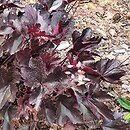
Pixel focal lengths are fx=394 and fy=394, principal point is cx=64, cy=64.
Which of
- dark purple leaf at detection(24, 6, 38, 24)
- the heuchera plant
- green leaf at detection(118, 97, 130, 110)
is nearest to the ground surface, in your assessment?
green leaf at detection(118, 97, 130, 110)

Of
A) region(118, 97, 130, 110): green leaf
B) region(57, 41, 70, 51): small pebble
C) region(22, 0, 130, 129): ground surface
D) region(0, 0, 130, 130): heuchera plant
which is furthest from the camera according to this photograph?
region(22, 0, 130, 129): ground surface

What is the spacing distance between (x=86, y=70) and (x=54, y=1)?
1.14 ft

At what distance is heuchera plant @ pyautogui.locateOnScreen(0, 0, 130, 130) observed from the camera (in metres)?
1.19

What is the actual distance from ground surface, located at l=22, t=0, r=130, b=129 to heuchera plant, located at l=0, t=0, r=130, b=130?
77 centimetres

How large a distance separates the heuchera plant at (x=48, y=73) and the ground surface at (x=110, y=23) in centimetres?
77

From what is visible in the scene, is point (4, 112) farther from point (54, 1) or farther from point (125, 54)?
point (125, 54)

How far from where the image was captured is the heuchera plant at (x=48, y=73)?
1.19 metres

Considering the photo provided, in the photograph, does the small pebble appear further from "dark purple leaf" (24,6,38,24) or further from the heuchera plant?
"dark purple leaf" (24,6,38,24)

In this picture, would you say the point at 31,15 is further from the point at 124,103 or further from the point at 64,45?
the point at 64,45

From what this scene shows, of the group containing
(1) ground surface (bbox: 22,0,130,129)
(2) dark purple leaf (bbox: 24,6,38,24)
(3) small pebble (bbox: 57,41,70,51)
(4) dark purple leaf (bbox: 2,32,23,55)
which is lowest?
(1) ground surface (bbox: 22,0,130,129)

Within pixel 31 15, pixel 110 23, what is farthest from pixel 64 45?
pixel 31 15

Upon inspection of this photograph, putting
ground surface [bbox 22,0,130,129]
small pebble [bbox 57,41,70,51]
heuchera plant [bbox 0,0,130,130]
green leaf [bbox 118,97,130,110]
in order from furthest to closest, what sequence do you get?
ground surface [bbox 22,0,130,129], small pebble [bbox 57,41,70,51], green leaf [bbox 118,97,130,110], heuchera plant [bbox 0,0,130,130]

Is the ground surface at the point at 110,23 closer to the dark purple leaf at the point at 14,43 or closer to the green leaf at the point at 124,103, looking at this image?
the green leaf at the point at 124,103

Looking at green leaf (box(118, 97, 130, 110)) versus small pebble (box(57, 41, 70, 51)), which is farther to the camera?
small pebble (box(57, 41, 70, 51))
